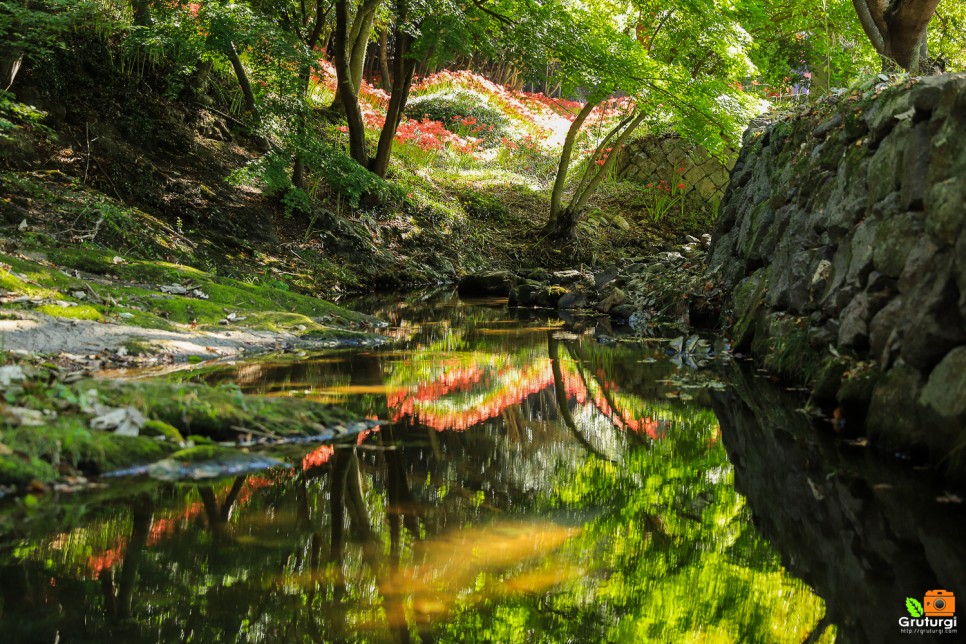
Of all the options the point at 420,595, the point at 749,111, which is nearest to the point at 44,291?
the point at 420,595

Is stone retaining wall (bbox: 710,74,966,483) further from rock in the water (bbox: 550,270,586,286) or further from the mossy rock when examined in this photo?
rock in the water (bbox: 550,270,586,286)

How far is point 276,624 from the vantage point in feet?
7.70

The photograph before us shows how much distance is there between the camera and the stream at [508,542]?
2439 mm

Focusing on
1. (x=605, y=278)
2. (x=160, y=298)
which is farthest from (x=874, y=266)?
(x=605, y=278)

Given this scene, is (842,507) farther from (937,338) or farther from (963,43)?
(963,43)

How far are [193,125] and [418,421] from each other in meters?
9.93

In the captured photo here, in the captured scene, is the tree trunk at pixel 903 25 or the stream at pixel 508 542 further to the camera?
the tree trunk at pixel 903 25

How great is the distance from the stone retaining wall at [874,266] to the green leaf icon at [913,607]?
1235mm

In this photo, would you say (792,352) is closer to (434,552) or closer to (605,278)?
(434,552)

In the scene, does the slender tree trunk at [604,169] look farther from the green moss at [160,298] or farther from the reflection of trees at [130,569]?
the reflection of trees at [130,569]

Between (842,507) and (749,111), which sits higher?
(749,111)

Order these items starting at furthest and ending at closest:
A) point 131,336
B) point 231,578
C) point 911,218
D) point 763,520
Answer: point 131,336, point 911,218, point 763,520, point 231,578

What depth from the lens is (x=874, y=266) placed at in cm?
507

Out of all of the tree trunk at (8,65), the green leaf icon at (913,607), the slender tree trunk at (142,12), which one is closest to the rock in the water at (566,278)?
the slender tree trunk at (142,12)
